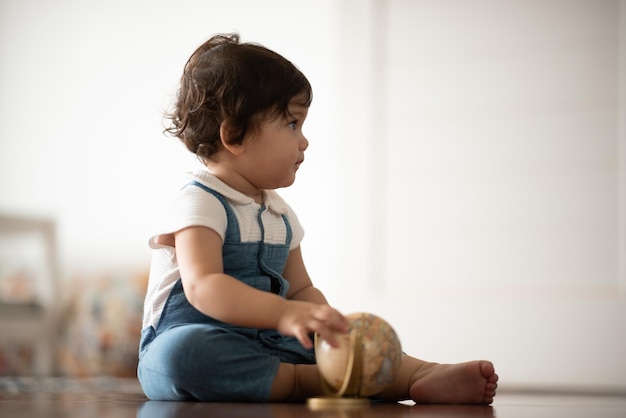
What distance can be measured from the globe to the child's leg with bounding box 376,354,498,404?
0.14 meters

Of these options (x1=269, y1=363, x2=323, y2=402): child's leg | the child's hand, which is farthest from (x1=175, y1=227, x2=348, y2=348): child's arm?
(x1=269, y1=363, x2=323, y2=402): child's leg

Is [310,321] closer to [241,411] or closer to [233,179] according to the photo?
[241,411]

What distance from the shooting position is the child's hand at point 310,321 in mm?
1002

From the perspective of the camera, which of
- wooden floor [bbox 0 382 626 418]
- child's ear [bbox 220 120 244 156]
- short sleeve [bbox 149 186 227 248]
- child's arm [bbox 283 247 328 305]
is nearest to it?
wooden floor [bbox 0 382 626 418]

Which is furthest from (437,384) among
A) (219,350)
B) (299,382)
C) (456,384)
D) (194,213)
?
(194,213)

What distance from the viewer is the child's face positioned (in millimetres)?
1271

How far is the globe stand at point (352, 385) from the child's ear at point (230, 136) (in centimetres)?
35

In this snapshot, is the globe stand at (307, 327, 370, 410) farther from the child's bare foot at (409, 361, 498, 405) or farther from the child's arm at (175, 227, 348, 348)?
the child's bare foot at (409, 361, 498, 405)

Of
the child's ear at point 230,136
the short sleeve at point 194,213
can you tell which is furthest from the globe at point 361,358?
the child's ear at point 230,136

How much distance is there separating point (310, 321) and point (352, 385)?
0.11 m

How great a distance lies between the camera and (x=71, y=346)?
3.70 metres

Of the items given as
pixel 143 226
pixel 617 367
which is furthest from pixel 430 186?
pixel 143 226

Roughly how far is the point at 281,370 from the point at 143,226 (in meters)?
2.81

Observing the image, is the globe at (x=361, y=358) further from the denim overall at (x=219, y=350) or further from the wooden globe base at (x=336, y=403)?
the denim overall at (x=219, y=350)
